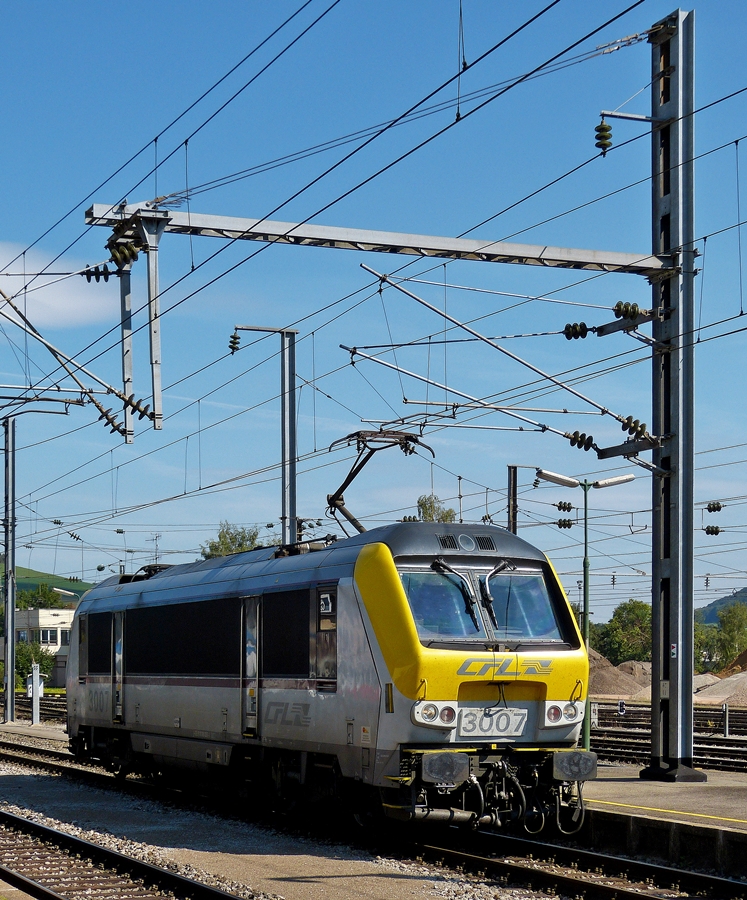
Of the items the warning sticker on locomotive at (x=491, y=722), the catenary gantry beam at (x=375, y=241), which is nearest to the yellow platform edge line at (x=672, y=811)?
the warning sticker on locomotive at (x=491, y=722)

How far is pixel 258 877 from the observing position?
12398mm

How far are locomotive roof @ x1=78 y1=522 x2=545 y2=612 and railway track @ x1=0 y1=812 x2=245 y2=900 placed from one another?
3.85 meters

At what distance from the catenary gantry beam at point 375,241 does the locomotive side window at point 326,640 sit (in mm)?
5288

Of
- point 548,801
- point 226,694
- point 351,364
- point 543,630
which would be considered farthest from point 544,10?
point 351,364

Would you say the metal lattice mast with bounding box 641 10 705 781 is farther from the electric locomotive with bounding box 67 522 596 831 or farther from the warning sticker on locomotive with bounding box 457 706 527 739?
the warning sticker on locomotive with bounding box 457 706 527 739

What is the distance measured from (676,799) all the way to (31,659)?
76991 mm

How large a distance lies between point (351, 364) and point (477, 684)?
11.0 meters

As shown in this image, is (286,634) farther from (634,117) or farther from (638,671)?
(638,671)

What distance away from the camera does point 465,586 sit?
14.1 metres

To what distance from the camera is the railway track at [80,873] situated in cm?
1175

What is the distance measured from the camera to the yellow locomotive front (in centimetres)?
1320

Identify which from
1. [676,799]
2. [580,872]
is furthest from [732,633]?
[580,872]

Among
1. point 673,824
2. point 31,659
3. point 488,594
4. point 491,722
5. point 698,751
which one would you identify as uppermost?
point 488,594

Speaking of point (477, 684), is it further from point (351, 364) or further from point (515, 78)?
point (351, 364)
